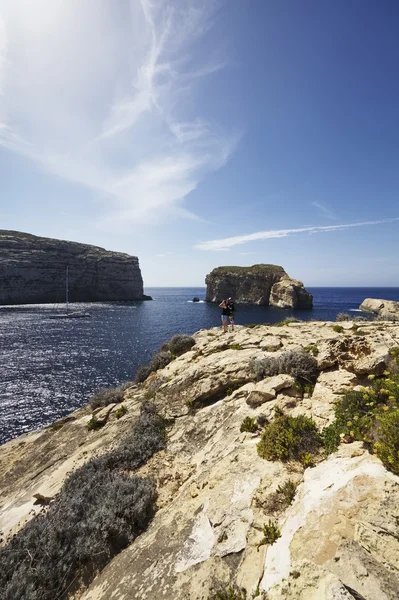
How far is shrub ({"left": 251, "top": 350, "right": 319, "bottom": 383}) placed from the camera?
10312mm

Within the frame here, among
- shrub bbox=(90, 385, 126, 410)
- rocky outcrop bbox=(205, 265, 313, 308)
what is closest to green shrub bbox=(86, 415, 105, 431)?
shrub bbox=(90, 385, 126, 410)

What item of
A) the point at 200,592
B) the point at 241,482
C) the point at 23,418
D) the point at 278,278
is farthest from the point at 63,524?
the point at 278,278

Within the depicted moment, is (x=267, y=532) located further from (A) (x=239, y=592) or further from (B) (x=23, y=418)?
(B) (x=23, y=418)

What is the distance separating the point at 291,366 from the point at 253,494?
19.7 ft

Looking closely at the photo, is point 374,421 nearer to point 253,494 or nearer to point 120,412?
point 253,494

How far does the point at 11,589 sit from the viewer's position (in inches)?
200

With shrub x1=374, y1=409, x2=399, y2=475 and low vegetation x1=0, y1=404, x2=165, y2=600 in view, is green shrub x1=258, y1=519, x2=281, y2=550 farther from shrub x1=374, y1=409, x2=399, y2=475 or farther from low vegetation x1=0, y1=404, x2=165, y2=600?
low vegetation x1=0, y1=404, x2=165, y2=600

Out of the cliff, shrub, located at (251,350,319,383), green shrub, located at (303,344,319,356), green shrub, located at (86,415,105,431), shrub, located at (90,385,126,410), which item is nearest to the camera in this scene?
the cliff

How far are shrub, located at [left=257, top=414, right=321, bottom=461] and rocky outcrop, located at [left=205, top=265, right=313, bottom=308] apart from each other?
9351cm

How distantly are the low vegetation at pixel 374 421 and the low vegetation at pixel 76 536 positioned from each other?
209 inches

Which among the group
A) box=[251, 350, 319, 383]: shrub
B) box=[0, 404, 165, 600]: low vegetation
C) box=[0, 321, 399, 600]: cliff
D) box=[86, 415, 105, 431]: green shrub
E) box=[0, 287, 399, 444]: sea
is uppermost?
box=[251, 350, 319, 383]: shrub

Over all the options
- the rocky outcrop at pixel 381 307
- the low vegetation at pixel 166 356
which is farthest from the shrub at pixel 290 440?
the rocky outcrop at pixel 381 307

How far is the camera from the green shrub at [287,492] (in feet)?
17.1

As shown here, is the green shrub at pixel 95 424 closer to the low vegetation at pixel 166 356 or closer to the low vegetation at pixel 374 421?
the low vegetation at pixel 166 356
